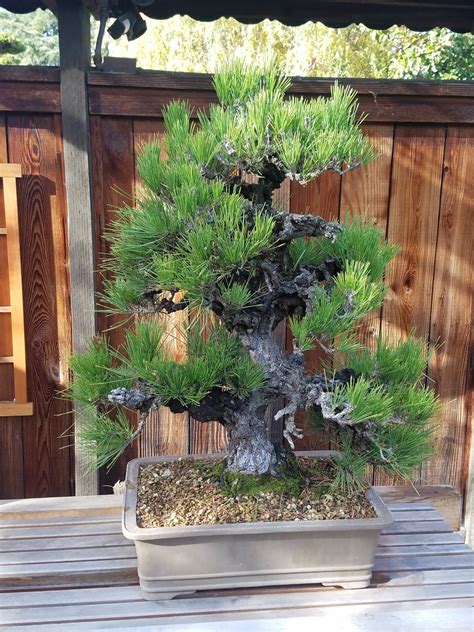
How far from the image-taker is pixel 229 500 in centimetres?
102

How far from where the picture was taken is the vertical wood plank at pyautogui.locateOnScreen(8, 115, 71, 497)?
4.66 ft

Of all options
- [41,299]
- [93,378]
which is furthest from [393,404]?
[41,299]

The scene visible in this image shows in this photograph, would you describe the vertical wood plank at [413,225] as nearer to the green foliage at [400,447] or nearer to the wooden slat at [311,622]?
the green foliage at [400,447]

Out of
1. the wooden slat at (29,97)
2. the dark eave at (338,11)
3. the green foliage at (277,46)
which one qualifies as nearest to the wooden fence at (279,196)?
the wooden slat at (29,97)

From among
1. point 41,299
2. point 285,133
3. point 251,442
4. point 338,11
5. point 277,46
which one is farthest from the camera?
point 277,46

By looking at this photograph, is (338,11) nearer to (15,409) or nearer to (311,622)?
(15,409)

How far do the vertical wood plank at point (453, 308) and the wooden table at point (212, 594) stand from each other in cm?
47

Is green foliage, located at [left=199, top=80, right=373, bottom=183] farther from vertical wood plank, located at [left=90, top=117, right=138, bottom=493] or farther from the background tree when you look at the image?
the background tree

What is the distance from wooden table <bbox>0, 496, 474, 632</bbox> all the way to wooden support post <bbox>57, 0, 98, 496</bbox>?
230mm

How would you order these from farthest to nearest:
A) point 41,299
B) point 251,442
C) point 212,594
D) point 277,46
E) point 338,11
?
point 277,46
point 338,11
point 41,299
point 251,442
point 212,594

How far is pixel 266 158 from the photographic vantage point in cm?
91

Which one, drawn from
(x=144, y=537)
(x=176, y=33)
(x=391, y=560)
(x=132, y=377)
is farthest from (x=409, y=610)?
(x=176, y=33)

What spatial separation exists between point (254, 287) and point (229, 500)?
0.38 metres

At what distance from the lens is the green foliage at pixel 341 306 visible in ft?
3.00
